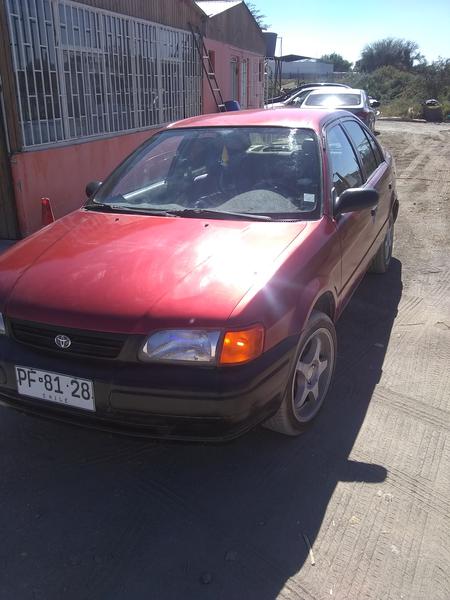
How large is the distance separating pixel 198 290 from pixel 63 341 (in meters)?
0.63

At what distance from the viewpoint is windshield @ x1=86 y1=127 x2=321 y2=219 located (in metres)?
3.26

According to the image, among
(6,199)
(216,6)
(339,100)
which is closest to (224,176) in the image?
(6,199)

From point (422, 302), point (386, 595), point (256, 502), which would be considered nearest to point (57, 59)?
point (422, 302)

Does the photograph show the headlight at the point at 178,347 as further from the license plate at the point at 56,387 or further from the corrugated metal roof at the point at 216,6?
the corrugated metal roof at the point at 216,6

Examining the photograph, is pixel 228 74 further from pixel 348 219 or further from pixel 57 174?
pixel 348 219

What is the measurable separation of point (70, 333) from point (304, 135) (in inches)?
81.2

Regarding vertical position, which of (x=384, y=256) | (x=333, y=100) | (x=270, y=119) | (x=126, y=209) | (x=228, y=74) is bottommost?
(x=384, y=256)

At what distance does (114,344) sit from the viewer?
91.4 inches

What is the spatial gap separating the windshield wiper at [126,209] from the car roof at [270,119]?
922 millimetres

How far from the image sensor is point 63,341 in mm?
2398

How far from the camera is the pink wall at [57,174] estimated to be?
652 centimetres

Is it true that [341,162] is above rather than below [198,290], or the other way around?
above

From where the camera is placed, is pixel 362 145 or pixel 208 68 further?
pixel 208 68

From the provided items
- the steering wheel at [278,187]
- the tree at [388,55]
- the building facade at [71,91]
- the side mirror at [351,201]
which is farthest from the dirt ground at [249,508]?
the tree at [388,55]
